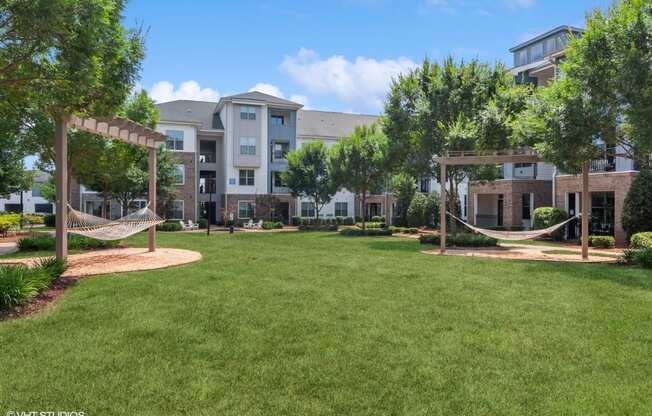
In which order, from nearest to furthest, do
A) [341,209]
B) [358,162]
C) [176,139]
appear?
1. [358,162]
2. [176,139]
3. [341,209]

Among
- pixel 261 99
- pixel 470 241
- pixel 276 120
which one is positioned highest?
pixel 261 99

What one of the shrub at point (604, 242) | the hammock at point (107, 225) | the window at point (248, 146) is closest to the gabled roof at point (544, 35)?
the shrub at point (604, 242)

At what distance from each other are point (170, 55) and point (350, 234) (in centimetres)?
1469

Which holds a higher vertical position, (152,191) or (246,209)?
(152,191)

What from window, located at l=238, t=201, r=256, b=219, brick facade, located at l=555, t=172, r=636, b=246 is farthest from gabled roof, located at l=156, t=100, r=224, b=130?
brick facade, located at l=555, t=172, r=636, b=246

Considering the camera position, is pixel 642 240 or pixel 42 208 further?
pixel 42 208

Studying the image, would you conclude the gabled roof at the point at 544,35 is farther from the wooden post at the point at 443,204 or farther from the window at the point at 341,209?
the wooden post at the point at 443,204

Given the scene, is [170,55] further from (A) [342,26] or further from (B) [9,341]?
(B) [9,341]

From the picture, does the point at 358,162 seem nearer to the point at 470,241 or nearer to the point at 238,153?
the point at 470,241

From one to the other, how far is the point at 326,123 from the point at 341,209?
787cm

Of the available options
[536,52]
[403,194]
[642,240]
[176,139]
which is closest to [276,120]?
[176,139]

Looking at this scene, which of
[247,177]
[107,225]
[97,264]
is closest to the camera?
[97,264]

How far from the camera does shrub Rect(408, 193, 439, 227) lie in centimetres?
2797

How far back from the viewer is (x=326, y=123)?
3988 centimetres
